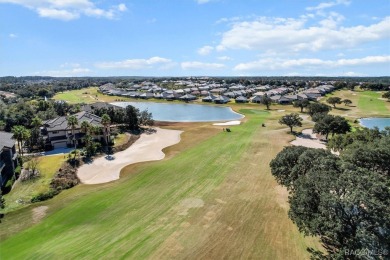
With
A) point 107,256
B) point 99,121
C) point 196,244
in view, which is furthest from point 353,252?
point 99,121

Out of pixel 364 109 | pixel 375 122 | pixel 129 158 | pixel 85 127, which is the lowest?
pixel 375 122

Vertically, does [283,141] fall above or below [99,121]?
below

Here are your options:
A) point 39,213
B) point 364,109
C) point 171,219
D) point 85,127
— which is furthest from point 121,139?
point 364,109

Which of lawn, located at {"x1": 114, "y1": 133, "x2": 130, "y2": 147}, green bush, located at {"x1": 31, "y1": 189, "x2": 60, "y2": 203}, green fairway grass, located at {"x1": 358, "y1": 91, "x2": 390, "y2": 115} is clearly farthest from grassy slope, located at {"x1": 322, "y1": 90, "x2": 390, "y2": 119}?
green bush, located at {"x1": 31, "y1": 189, "x2": 60, "y2": 203}

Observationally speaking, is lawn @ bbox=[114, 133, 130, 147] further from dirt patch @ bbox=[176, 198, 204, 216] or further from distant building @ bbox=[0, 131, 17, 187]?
dirt patch @ bbox=[176, 198, 204, 216]

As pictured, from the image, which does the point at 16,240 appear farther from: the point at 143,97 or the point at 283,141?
the point at 143,97

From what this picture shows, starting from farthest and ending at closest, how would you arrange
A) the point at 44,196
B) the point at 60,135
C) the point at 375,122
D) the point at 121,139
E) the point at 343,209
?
the point at 375,122
the point at 121,139
the point at 60,135
the point at 44,196
the point at 343,209

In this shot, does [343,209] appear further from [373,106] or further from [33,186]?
[373,106]
